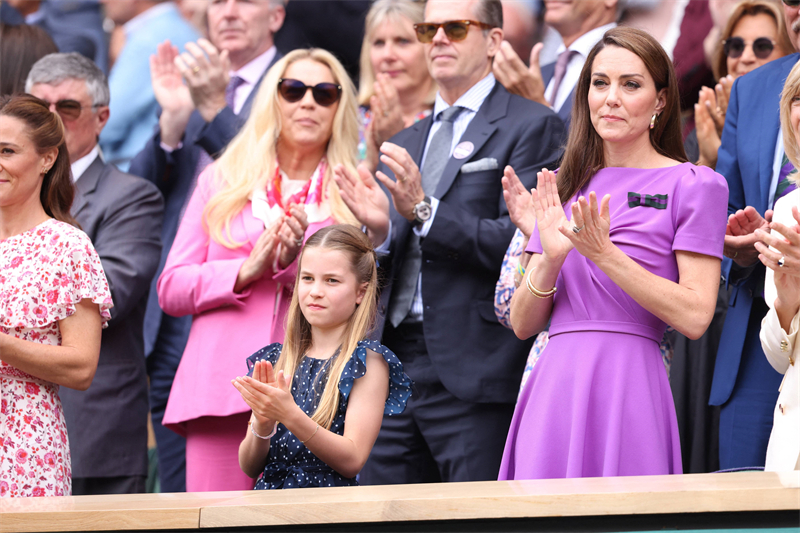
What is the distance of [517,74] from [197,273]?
1.65 m

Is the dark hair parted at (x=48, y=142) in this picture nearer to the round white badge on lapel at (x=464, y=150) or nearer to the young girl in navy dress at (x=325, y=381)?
the young girl in navy dress at (x=325, y=381)

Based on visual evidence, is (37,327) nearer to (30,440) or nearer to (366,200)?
(30,440)

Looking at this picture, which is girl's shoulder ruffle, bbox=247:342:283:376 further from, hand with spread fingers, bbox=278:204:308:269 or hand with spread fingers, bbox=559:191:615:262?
hand with spread fingers, bbox=559:191:615:262

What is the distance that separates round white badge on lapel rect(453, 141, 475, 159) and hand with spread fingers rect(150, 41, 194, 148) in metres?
A: 1.83

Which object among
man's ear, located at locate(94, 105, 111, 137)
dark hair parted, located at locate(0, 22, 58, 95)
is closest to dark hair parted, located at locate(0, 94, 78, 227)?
man's ear, located at locate(94, 105, 111, 137)

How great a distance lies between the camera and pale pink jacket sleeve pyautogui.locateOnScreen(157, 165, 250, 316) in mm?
3553

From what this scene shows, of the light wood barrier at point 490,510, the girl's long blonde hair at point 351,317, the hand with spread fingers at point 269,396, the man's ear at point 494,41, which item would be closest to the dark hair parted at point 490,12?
the man's ear at point 494,41

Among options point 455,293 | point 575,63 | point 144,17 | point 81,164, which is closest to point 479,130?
point 455,293

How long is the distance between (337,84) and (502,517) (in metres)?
2.63

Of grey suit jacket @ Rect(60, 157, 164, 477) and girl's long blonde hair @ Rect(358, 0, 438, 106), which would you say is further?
girl's long blonde hair @ Rect(358, 0, 438, 106)

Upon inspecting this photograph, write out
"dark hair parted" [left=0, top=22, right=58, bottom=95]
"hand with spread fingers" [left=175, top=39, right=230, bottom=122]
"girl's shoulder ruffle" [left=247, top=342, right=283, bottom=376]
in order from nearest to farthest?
"girl's shoulder ruffle" [left=247, top=342, right=283, bottom=376] < "hand with spread fingers" [left=175, top=39, right=230, bottom=122] < "dark hair parted" [left=0, top=22, right=58, bottom=95]

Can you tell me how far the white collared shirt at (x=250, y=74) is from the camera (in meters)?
4.98

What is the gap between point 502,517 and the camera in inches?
67.1

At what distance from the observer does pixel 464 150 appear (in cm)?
361
